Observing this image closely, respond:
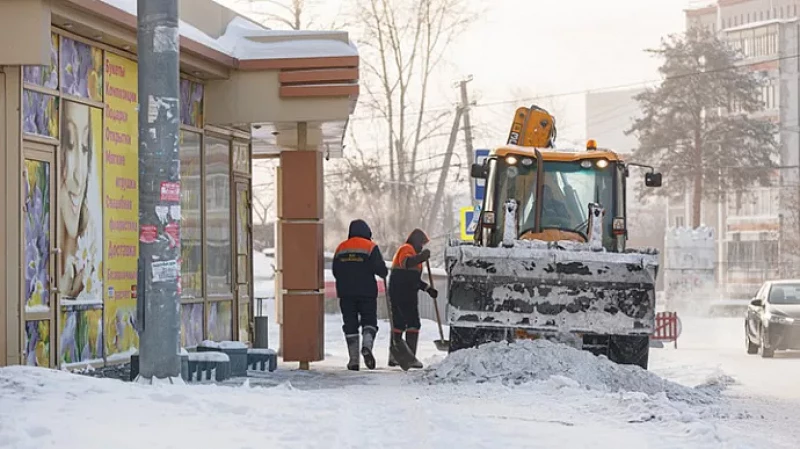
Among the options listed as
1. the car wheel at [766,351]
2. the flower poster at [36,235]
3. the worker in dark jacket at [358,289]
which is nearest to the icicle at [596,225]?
the worker in dark jacket at [358,289]

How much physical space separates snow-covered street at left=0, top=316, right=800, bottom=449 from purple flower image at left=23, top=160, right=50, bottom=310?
2109 mm

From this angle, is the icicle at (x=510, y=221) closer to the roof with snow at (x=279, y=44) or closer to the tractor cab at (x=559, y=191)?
the tractor cab at (x=559, y=191)

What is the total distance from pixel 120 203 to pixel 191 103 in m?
2.50

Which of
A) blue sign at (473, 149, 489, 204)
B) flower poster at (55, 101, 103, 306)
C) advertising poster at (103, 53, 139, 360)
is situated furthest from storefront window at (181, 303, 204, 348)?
blue sign at (473, 149, 489, 204)

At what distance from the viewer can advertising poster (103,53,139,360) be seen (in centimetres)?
1639

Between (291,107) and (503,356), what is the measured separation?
4.78 meters

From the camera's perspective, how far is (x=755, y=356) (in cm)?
2605

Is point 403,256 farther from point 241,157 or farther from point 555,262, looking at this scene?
point 555,262

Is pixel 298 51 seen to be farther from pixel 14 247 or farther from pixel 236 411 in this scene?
pixel 236 411

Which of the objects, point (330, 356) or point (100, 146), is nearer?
point (100, 146)

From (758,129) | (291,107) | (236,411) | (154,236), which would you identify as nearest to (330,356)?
(291,107)

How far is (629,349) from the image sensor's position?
57.0 feet

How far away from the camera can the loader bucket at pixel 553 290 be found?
16406 mm

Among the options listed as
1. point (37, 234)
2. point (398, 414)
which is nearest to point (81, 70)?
point (37, 234)
